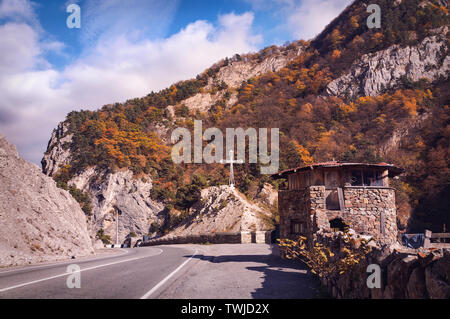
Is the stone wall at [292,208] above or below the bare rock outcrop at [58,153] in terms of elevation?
below

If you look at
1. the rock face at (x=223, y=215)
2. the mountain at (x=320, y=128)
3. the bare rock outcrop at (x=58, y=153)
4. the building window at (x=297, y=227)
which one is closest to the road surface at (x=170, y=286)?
the building window at (x=297, y=227)

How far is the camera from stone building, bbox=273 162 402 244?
590 inches

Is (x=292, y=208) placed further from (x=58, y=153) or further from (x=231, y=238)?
(x=58, y=153)

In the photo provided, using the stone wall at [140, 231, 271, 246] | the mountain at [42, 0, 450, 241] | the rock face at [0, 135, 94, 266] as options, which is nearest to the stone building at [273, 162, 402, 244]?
the rock face at [0, 135, 94, 266]

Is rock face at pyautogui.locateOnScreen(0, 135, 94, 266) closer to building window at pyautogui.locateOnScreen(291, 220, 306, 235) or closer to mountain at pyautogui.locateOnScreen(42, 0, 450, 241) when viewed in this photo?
building window at pyautogui.locateOnScreen(291, 220, 306, 235)

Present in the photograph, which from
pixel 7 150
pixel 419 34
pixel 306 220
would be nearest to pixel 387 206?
pixel 306 220

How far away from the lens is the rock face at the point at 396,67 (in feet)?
245

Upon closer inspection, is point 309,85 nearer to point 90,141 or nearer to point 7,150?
point 90,141

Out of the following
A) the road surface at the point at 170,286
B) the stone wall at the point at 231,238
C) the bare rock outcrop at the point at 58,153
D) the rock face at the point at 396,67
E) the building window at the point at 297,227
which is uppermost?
the rock face at the point at 396,67

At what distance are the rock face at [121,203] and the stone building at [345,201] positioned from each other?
2105 inches

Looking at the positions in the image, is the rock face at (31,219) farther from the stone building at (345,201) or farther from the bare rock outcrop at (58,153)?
the bare rock outcrop at (58,153)

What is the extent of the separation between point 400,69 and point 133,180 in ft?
221

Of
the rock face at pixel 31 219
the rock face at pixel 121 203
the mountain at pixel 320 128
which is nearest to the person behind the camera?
the rock face at pixel 31 219

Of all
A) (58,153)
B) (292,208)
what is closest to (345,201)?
(292,208)
